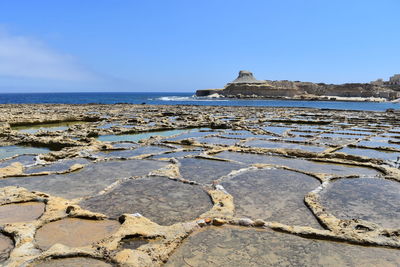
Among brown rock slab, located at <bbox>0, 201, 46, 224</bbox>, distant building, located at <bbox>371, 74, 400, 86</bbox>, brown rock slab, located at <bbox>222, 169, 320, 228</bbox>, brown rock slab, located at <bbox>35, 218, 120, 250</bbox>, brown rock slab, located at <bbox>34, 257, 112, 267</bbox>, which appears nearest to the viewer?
brown rock slab, located at <bbox>34, 257, 112, 267</bbox>

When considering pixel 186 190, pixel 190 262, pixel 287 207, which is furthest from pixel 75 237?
pixel 287 207

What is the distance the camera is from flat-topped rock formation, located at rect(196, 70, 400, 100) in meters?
80.8

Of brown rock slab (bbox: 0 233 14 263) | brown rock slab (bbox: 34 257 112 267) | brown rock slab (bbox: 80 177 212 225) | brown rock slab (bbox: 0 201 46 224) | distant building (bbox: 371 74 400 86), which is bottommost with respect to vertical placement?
brown rock slab (bbox: 0 201 46 224)

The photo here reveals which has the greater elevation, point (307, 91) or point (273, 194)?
point (307, 91)

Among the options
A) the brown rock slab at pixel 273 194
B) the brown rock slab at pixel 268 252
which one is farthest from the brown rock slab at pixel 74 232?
the brown rock slab at pixel 273 194

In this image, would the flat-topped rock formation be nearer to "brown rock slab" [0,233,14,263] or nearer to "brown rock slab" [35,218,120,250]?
"brown rock slab" [35,218,120,250]

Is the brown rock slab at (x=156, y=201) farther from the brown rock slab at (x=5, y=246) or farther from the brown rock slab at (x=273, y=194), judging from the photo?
the brown rock slab at (x=5, y=246)

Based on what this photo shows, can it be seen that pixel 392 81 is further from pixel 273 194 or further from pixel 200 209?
pixel 200 209

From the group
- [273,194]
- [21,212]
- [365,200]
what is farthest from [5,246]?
[365,200]

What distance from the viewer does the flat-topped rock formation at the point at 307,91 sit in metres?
80.8

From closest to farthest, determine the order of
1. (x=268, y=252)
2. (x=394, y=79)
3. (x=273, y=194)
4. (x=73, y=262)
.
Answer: (x=73, y=262) → (x=268, y=252) → (x=273, y=194) → (x=394, y=79)

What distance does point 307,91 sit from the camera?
333 feet

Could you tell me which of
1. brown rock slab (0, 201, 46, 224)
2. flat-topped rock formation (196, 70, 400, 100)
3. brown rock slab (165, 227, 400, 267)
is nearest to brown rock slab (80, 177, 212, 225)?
brown rock slab (0, 201, 46, 224)

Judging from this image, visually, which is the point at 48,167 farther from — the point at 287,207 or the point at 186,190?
the point at 287,207
